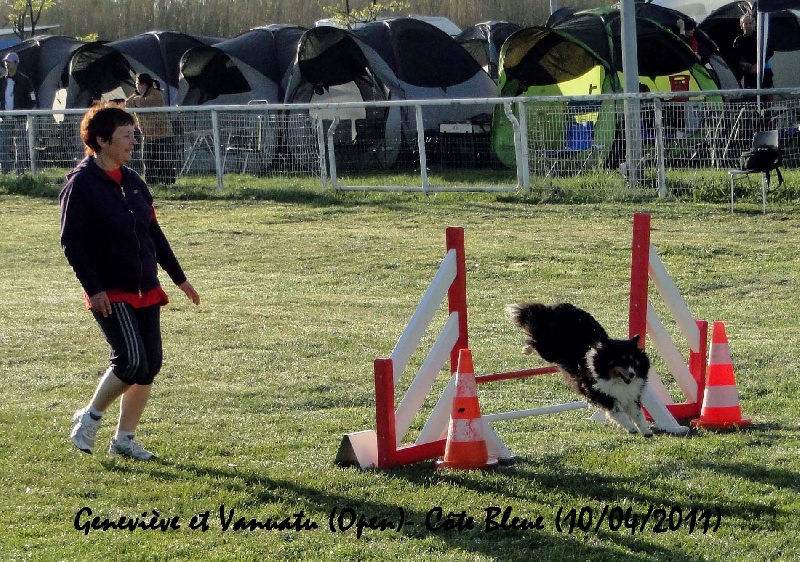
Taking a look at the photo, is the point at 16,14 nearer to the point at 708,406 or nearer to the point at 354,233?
the point at 354,233

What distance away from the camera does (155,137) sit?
700 inches

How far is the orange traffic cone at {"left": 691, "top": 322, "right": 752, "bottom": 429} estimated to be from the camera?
20.8ft

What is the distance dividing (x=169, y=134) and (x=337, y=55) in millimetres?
4749

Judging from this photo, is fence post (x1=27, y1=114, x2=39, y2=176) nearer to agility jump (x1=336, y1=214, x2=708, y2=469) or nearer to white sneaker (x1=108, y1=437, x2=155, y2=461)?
white sneaker (x1=108, y1=437, x2=155, y2=461)

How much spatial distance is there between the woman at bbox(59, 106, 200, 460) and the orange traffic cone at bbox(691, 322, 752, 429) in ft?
9.67

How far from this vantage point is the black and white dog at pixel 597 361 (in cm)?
617

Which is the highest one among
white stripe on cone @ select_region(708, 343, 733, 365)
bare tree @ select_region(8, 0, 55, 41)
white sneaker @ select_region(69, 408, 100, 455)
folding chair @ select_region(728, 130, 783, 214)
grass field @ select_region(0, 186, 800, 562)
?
bare tree @ select_region(8, 0, 55, 41)

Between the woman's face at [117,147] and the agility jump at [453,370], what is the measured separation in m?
1.60

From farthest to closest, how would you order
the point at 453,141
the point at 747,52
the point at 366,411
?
the point at 747,52, the point at 453,141, the point at 366,411

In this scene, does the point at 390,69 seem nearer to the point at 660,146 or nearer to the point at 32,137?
the point at 32,137

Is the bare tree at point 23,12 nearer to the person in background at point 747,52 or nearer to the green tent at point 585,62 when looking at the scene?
the green tent at point 585,62

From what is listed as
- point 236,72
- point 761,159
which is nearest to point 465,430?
point 761,159

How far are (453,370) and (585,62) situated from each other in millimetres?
13472

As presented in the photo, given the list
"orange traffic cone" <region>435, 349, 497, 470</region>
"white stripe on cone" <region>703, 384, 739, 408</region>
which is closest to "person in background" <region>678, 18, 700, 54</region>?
"white stripe on cone" <region>703, 384, 739, 408</region>
